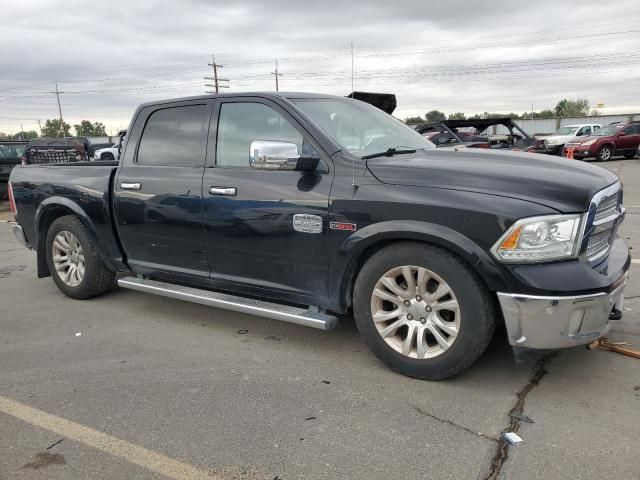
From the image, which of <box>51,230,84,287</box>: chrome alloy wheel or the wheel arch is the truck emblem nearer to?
the wheel arch

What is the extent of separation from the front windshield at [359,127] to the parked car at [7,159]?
11986mm

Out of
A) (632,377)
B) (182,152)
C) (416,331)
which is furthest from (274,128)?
(632,377)

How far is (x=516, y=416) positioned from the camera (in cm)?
288

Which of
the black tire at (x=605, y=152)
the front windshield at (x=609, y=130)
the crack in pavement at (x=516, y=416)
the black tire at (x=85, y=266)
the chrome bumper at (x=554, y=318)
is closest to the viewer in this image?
the crack in pavement at (x=516, y=416)

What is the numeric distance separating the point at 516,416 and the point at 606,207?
1.35 metres

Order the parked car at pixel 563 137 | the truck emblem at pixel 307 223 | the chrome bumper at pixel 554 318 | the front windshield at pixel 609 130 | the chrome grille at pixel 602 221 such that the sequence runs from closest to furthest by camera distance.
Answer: the chrome bumper at pixel 554 318
the chrome grille at pixel 602 221
the truck emblem at pixel 307 223
the front windshield at pixel 609 130
the parked car at pixel 563 137

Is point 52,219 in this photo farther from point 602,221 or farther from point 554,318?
point 602,221

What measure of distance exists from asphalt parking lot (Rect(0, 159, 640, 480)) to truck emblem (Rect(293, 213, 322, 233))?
932 mm

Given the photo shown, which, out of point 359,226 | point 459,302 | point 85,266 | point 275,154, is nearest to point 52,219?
point 85,266

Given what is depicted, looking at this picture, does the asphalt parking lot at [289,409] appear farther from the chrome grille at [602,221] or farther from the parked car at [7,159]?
the parked car at [7,159]

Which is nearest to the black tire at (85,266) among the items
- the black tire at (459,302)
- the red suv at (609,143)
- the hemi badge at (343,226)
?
the hemi badge at (343,226)

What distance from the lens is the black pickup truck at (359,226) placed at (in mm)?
2865

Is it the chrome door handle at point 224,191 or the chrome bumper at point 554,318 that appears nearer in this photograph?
the chrome bumper at point 554,318

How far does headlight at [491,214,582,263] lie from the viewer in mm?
2816
